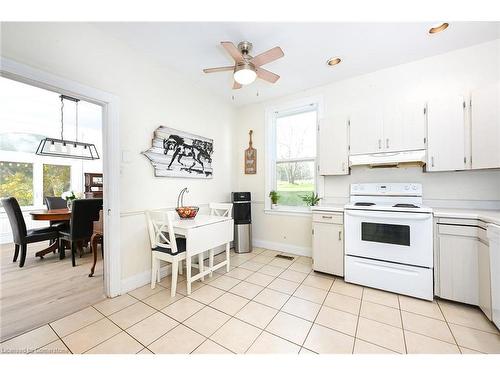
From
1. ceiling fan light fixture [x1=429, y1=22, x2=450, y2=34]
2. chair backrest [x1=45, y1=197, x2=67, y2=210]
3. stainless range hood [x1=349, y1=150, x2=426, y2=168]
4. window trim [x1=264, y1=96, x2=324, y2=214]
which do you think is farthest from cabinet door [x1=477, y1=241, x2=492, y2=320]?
chair backrest [x1=45, y1=197, x2=67, y2=210]

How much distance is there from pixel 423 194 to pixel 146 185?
3344 millimetres

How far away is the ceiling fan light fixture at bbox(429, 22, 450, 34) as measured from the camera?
1.87 m

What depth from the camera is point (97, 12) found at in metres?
1.36

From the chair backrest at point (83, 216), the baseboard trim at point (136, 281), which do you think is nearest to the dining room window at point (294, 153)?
the baseboard trim at point (136, 281)

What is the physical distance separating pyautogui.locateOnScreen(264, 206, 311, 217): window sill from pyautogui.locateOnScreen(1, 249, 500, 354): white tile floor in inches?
47.8

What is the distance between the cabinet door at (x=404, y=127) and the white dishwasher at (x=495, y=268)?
1079 millimetres

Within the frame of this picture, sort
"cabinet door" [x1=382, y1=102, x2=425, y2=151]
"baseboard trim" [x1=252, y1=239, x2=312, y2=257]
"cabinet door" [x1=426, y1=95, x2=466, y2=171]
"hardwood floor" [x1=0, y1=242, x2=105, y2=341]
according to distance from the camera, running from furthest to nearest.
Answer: "baseboard trim" [x1=252, y1=239, x2=312, y2=257]
"cabinet door" [x1=382, y1=102, x2=425, y2=151]
"cabinet door" [x1=426, y1=95, x2=466, y2=171]
"hardwood floor" [x1=0, y1=242, x2=105, y2=341]

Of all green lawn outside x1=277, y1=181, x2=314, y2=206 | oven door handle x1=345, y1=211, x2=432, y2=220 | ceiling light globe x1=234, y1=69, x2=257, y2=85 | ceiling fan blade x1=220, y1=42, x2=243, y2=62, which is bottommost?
oven door handle x1=345, y1=211, x2=432, y2=220

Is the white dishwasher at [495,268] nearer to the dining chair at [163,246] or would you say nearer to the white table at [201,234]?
the white table at [201,234]

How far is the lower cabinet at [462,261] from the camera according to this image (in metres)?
1.70

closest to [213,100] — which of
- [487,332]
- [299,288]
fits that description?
[299,288]

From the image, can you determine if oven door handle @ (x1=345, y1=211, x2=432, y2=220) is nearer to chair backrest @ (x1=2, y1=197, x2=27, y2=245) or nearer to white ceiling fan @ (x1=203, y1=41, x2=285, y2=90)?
white ceiling fan @ (x1=203, y1=41, x2=285, y2=90)
